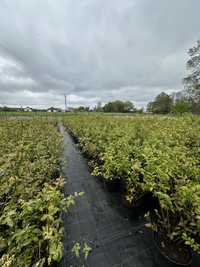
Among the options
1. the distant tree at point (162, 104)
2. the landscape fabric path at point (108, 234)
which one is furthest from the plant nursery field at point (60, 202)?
the distant tree at point (162, 104)

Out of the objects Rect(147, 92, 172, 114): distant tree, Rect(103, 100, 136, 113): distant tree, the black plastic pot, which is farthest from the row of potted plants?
Rect(103, 100, 136, 113): distant tree

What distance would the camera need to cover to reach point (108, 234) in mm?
1932

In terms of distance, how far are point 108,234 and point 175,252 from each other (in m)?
0.80

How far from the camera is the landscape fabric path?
159 cm

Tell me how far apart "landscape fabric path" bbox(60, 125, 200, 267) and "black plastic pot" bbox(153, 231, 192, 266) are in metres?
0.06

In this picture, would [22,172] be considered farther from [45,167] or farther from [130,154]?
[130,154]

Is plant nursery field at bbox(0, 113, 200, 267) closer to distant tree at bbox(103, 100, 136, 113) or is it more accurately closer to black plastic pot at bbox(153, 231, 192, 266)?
black plastic pot at bbox(153, 231, 192, 266)

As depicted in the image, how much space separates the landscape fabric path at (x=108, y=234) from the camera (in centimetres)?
159

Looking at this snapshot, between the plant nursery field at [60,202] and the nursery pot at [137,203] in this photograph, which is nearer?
the plant nursery field at [60,202]

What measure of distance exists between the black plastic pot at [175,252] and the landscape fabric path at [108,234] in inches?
2.2

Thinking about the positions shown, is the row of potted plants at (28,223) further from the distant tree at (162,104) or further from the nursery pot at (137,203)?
the distant tree at (162,104)

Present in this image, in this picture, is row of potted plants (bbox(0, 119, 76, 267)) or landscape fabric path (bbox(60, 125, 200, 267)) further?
landscape fabric path (bbox(60, 125, 200, 267))

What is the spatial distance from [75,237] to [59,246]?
116 cm

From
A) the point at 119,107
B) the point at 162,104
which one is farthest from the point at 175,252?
the point at 119,107
